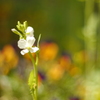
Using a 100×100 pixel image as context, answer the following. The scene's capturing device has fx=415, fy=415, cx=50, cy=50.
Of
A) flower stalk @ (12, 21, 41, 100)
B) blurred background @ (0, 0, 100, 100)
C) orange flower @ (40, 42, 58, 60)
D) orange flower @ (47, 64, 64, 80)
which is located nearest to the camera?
flower stalk @ (12, 21, 41, 100)

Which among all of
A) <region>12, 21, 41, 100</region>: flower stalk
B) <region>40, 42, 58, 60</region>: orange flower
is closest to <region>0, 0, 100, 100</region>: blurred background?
<region>40, 42, 58, 60</region>: orange flower

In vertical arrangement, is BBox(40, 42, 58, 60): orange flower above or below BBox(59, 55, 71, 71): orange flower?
above

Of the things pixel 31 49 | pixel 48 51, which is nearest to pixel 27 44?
pixel 31 49

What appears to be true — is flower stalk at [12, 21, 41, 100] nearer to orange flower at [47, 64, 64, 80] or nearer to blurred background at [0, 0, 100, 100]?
blurred background at [0, 0, 100, 100]

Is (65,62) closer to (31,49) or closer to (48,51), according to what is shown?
(48,51)

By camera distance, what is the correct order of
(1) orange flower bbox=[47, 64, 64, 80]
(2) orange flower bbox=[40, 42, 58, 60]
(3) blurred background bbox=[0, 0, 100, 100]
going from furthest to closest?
(2) orange flower bbox=[40, 42, 58, 60] → (1) orange flower bbox=[47, 64, 64, 80] → (3) blurred background bbox=[0, 0, 100, 100]

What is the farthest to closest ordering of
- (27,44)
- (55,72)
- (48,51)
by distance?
1. (48,51)
2. (55,72)
3. (27,44)

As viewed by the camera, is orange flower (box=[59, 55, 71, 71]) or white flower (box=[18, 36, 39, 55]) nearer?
white flower (box=[18, 36, 39, 55])

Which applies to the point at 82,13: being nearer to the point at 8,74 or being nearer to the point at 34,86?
the point at 8,74

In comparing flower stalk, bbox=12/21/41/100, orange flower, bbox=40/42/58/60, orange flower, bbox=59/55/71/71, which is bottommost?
flower stalk, bbox=12/21/41/100

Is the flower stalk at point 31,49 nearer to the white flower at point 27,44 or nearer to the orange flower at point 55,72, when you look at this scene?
the white flower at point 27,44

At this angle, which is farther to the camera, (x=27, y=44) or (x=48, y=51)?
(x=48, y=51)
